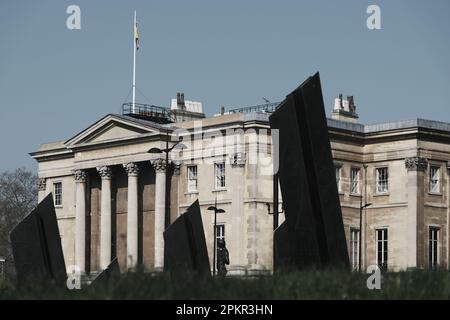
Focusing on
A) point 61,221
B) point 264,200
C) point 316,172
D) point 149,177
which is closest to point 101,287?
point 316,172

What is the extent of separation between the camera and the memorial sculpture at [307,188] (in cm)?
3247

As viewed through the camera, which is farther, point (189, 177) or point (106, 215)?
point (106, 215)

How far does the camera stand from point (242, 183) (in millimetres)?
85812

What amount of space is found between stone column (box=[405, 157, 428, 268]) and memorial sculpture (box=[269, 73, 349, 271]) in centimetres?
5330

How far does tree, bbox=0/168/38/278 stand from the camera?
431ft

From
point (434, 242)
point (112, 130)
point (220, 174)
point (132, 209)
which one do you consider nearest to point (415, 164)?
point (434, 242)

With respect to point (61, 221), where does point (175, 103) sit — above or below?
above

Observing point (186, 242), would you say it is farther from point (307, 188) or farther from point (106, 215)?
point (106, 215)

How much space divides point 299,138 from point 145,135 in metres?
57.7

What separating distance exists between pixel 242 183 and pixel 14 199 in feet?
172

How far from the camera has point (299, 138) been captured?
1309 inches
